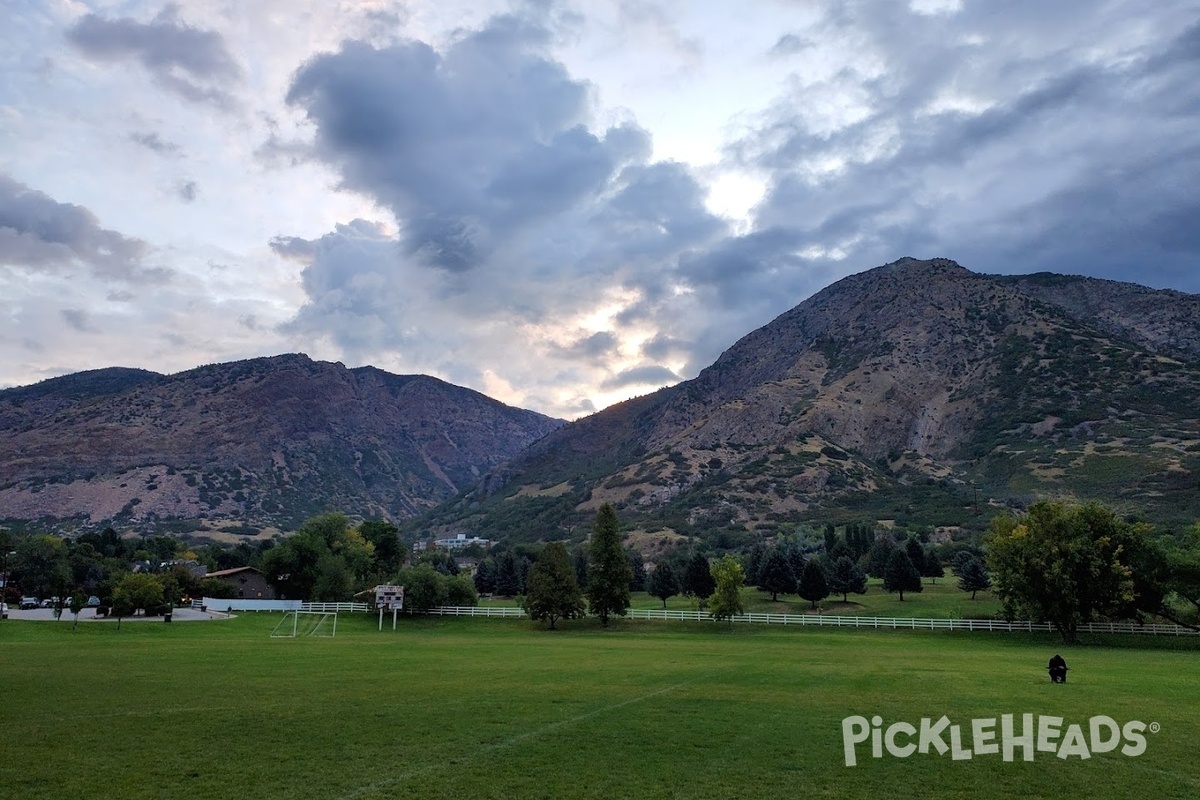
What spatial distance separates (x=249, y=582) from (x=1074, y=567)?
87.1 meters

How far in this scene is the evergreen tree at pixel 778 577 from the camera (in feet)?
268

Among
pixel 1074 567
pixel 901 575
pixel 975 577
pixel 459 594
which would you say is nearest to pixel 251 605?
pixel 459 594

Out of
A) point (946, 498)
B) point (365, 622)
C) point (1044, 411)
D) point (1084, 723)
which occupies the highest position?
point (1044, 411)

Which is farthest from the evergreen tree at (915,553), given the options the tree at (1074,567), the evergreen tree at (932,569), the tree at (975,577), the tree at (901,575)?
the tree at (1074,567)

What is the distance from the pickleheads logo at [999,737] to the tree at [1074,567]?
38597mm

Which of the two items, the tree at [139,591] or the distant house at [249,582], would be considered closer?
the tree at [139,591]

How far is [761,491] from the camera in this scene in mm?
173125

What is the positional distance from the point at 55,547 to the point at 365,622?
2583 inches

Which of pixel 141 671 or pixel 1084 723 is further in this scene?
pixel 141 671

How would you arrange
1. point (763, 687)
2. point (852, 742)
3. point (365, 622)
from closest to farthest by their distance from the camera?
1. point (852, 742)
2. point (763, 687)
3. point (365, 622)

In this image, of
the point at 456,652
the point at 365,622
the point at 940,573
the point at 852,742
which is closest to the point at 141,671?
the point at 456,652

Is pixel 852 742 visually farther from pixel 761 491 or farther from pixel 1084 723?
pixel 761 491

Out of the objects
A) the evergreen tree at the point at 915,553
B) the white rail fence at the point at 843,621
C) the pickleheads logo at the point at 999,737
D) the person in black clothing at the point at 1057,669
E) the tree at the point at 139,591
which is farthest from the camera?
the evergreen tree at the point at 915,553

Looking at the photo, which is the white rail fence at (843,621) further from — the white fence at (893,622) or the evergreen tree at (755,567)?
the evergreen tree at (755,567)
